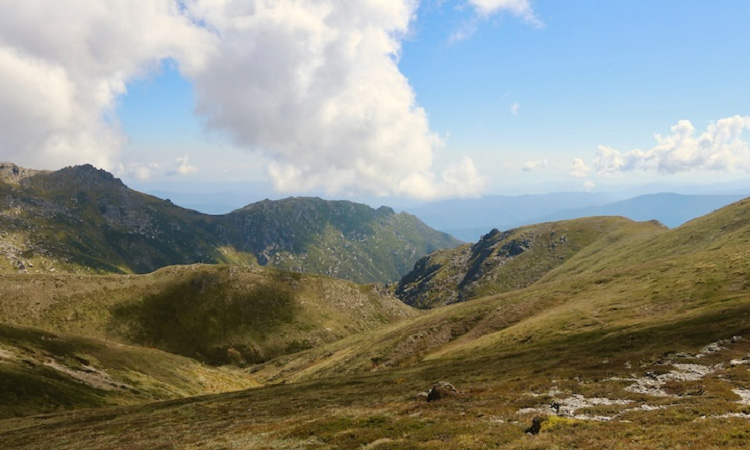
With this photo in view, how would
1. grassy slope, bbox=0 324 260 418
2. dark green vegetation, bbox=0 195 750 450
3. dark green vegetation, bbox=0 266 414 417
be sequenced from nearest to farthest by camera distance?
dark green vegetation, bbox=0 195 750 450 → grassy slope, bbox=0 324 260 418 → dark green vegetation, bbox=0 266 414 417

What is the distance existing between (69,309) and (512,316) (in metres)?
171

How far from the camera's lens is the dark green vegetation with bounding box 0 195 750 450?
88.5ft

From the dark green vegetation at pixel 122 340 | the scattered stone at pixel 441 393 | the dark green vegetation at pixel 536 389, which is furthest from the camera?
the dark green vegetation at pixel 122 340

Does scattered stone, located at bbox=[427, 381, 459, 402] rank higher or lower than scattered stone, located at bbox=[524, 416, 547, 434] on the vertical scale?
lower

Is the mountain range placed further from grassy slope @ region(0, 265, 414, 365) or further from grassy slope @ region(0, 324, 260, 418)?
grassy slope @ region(0, 265, 414, 365)

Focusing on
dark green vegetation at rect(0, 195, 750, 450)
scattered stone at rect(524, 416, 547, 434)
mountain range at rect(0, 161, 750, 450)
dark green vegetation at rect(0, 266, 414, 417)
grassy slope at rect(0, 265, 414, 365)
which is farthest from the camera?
grassy slope at rect(0, 265, 414, 365)

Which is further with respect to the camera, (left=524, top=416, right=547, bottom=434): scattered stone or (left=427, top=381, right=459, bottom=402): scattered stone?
(left=427, top=381, right=459, bottom=402): scattered stone

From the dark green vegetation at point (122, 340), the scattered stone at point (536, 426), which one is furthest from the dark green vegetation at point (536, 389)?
the dark green vegetation at point (122, 340)

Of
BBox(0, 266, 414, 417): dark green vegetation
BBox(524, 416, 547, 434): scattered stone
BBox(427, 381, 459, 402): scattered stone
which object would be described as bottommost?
BBox(0, 266, 414, 417): dark green vegetation

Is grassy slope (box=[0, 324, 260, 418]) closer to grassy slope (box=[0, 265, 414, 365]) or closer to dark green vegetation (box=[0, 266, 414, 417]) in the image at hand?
dark green vegetation (box=[0, 266, 414, 417])

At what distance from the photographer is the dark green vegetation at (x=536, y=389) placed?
2697 cm

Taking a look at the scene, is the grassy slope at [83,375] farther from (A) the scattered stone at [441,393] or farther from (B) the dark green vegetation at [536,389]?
(A) the scattered stone at [441,393]

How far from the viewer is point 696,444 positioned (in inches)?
805

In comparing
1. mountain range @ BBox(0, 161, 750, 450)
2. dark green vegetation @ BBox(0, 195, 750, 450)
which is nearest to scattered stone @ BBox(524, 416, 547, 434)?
dark green vegetation @ BBox(0, 195, 750, 450)
